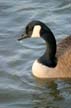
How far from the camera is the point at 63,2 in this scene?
15.5 m

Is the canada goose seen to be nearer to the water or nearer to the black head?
the black head

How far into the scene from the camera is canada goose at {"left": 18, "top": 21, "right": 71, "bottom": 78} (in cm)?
1102

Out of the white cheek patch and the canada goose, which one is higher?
the white cheek patch

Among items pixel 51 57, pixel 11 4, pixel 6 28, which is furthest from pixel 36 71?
pixel 11 4

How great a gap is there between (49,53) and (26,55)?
101cm

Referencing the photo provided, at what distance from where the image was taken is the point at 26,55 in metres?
12.1

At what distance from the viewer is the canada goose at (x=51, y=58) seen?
11.0m

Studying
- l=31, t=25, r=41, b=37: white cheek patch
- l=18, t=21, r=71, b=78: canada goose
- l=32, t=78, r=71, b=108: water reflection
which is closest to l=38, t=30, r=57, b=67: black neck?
l=18, t=21, r=71, b=78: canada goose

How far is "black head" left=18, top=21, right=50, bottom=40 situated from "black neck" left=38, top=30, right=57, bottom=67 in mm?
95

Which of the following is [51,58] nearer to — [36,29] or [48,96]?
[36,29]

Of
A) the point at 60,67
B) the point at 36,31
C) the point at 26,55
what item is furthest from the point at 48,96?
the point at 26,55

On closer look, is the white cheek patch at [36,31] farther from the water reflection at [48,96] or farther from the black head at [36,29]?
the water reflection at [48,96]

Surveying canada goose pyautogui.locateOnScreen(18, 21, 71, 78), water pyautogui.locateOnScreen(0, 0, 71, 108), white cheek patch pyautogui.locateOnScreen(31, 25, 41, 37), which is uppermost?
white cheek patch pyautogui.locateOnScreen(31, 25, 41, 37)

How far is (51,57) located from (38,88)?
33.7 inches
